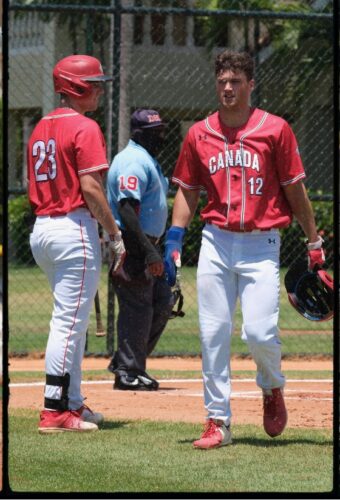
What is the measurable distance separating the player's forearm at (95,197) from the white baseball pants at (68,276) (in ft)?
0.36

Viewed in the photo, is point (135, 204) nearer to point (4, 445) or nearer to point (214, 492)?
point (214, 492)

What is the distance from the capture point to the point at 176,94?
24.8 metres

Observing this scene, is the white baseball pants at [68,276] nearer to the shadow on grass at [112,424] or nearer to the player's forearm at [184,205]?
the shadow on grass at [112,424]

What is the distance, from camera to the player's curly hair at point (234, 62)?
691 cm

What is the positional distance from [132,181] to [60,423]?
230 centimetres

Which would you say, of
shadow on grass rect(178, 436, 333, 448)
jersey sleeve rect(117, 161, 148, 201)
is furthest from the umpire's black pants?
shadow on grass rect(178, 436, 333, 448)

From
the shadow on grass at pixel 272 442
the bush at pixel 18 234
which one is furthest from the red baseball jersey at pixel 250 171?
the bush at pixel 18 234

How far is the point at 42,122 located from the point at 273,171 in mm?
1485

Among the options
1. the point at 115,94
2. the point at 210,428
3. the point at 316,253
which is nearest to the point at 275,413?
the point at 210,428

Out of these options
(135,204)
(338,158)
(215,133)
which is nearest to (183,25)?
(135,204)

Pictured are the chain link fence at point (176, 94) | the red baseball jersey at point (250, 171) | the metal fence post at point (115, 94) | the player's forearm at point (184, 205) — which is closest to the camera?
the red baseball jersey at point (250, 171)

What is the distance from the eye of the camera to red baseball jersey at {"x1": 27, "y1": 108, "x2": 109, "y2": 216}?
7.29m

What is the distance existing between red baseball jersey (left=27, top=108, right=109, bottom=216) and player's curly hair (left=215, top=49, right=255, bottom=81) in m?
0.88

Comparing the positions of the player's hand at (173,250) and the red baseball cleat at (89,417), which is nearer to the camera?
the player's hand at (173,250)
